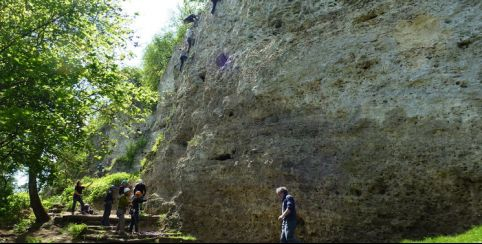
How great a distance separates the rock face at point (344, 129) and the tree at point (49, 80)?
17.1ft

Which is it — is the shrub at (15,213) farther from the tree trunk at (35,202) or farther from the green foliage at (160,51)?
the green foliage at (160,51)

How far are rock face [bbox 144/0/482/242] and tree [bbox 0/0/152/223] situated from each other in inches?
205

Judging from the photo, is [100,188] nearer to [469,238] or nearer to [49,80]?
[49,80]

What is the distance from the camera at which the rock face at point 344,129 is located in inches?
513

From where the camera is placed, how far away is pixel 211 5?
2812 cm

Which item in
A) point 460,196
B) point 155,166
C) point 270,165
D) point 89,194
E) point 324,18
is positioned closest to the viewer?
point 460,196

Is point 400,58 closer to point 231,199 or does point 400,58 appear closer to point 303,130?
Result: point 303,130

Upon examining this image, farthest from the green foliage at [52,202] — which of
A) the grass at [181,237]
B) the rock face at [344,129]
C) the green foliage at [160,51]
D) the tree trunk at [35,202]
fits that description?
the green foliage at [160,51]

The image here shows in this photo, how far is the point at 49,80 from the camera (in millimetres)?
15133

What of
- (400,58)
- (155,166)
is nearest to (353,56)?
(400,58)

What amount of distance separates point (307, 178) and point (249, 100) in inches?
205

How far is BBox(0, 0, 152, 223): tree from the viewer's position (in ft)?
48.9

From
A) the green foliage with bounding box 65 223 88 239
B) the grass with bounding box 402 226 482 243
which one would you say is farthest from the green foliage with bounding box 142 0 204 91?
the grass with bounding box 402 226 482 243

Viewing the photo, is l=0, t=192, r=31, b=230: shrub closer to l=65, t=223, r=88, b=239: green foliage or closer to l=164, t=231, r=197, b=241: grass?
l=65, t=223, r=88, b=239: green foliage
